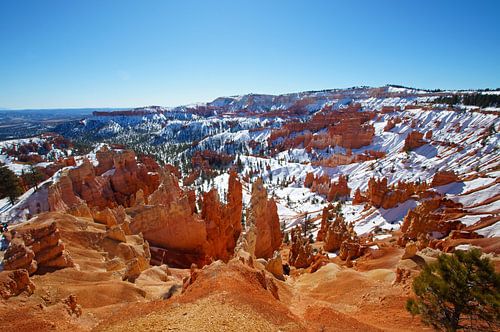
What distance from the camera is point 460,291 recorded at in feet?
31.7

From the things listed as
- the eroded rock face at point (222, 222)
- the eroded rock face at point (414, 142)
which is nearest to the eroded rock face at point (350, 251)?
the eroded rock face at point (222, 222)

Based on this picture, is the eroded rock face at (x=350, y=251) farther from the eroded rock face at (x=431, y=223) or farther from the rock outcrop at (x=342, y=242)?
the eroded rock face at (x=431, y=223)

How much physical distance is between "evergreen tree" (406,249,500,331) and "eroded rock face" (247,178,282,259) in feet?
74.4

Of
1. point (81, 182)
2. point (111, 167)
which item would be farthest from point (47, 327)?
point (111, 167)

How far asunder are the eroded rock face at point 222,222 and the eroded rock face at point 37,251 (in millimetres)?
17181

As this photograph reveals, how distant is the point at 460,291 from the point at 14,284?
17.2 m

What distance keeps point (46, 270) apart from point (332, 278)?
18.9 m

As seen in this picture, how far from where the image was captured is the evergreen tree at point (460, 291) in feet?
30.4

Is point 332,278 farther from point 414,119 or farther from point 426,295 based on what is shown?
point 414,119

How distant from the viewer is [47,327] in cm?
1134

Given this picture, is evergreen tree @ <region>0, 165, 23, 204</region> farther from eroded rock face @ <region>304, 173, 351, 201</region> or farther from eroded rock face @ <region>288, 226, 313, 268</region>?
eroded rock face @ <region>304, 173, 351, 201</region>

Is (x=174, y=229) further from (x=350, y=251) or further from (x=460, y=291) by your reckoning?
(x=460, y=291)

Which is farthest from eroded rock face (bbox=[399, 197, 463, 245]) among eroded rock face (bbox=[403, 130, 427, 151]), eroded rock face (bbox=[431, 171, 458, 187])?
eroded rock face (bbox=[403, 130, 427, 151])

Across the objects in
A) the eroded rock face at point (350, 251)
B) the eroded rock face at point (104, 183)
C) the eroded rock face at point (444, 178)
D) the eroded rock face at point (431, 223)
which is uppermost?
the eroded rock face at point (104, 183)
